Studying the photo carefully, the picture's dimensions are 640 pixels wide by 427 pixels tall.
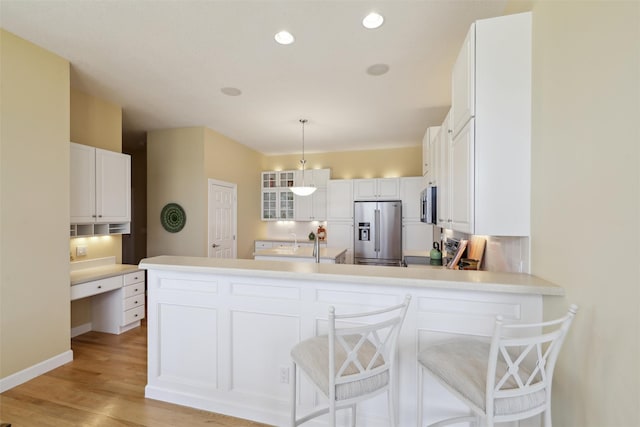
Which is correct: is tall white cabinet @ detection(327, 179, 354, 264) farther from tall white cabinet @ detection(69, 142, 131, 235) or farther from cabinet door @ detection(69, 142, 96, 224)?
cabinet door @ detection(69, 142, 96, 224)

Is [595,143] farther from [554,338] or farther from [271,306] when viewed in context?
[271,306]

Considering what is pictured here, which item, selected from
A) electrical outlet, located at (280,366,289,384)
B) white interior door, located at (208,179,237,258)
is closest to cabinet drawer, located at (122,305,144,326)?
white interior door, located at (208,179,237,258)

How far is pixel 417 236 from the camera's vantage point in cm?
536

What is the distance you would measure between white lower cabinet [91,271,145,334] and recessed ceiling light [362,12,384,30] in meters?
3.66

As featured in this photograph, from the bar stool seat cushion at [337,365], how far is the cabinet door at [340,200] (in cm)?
437

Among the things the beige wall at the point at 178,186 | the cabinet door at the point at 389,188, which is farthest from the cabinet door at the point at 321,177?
the beige wall at the point at 178,186

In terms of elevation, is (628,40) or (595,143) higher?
(628,40)

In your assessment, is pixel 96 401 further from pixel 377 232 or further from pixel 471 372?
pixel 377 232

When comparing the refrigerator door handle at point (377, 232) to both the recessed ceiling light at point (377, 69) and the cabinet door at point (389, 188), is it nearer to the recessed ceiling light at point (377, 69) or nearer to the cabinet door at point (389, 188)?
the cabinet door at point (389, 188)

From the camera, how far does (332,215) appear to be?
587 cm

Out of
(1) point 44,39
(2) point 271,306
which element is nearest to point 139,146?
(1) point 44,39

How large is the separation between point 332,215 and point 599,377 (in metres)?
4.91

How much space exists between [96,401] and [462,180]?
3.09 metres

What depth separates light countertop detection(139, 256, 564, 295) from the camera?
1411mm
